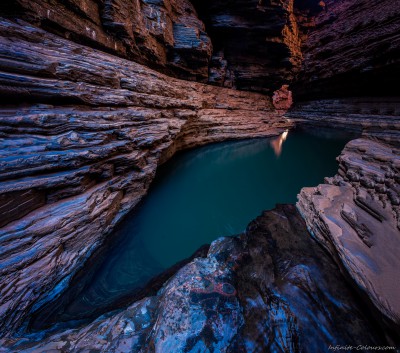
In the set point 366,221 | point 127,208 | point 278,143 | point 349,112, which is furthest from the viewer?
point 349,112

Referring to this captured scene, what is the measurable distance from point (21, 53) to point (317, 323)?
6349 mm

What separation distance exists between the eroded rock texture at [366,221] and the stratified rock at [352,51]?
14387mm

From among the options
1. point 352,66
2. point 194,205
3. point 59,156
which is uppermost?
point 352,66

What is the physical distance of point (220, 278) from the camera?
2.32m

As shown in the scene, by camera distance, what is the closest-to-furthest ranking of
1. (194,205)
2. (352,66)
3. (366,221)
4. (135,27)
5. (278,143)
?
(366,221) → (194,205) → (135,27) → (278,143) → (352,66)

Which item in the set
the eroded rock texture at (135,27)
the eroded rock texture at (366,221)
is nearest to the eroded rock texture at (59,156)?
the eroded rock texture at (135,27)

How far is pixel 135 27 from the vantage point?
6.35m

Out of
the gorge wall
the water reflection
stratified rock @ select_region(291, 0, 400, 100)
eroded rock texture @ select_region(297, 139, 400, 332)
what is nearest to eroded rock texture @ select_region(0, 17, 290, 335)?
eroded rock texture @ select_region(297, 139, 400, 332)

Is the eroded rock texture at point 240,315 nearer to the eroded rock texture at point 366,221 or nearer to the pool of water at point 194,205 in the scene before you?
the eroded rock texture at point 366,221

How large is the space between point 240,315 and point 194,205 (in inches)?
A: 129

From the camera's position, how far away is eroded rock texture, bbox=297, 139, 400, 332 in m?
1.87

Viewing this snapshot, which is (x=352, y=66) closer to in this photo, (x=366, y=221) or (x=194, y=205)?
(x=366, y=221)

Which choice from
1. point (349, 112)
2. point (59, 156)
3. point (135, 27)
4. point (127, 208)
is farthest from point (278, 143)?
point (59, 156)

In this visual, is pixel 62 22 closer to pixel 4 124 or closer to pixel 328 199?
pixel 4 124
